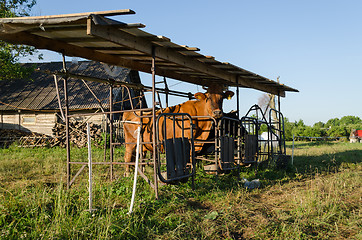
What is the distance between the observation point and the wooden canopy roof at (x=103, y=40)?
14.9 feet

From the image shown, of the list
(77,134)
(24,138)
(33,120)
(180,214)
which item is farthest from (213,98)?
(33,120)

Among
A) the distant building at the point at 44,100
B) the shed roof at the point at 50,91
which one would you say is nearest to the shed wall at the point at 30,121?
the distant building at the point at 44,100

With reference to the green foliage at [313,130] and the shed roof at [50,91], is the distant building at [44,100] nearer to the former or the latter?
the shed roof at [50,91]

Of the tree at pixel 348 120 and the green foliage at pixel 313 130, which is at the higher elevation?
the tree at pixel 348 120

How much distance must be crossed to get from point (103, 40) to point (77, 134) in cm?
1376

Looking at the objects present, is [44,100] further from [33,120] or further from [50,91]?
[33,120]

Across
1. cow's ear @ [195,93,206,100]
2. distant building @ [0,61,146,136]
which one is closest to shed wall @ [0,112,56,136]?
distant building @ [0,61,146,136]

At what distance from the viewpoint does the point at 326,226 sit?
15.8 ft

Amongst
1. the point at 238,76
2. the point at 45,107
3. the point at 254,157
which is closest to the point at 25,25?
the point at 238,76

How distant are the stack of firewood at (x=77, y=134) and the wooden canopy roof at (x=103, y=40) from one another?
420 inches

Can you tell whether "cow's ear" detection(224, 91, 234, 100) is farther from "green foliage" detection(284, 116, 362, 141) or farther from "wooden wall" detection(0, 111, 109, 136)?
"green foliage" detection(284, 116, 362, 141)

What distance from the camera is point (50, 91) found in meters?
21.1

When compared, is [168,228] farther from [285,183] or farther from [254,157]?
[254,157]

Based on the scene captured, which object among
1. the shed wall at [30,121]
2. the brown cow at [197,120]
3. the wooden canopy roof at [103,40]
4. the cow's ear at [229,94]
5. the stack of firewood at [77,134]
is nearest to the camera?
the wooden canopy roof at [103,40]
